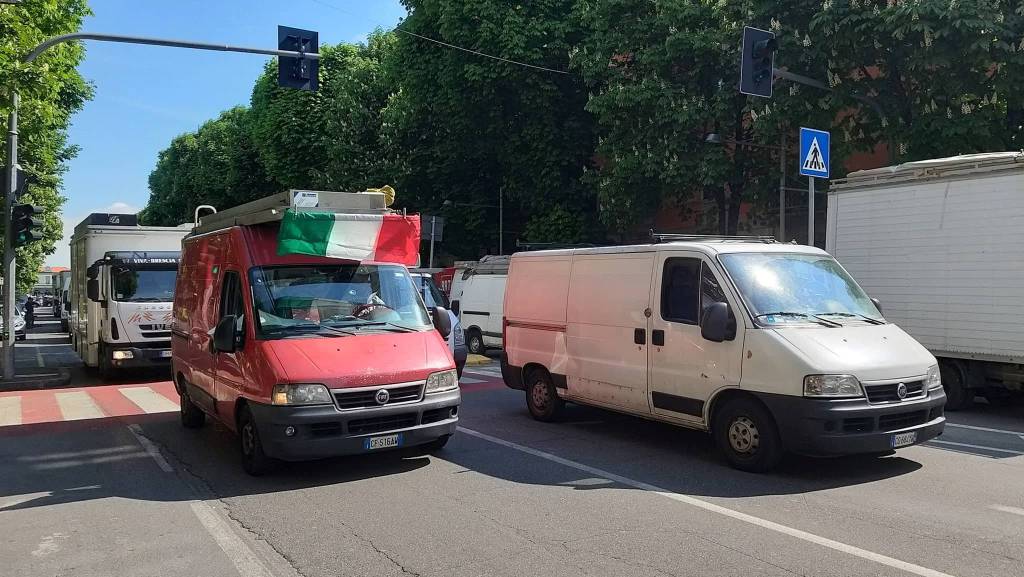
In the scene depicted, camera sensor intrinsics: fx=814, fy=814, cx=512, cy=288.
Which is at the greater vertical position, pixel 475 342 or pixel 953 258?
pixel 953 258

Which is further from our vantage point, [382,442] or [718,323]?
[718,323]

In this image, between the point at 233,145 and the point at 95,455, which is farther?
the point at 233,145

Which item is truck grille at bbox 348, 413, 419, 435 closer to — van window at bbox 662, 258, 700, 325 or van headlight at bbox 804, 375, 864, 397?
van window at bbox 662, 258, 700, 325

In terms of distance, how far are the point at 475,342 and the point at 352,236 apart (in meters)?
14.1

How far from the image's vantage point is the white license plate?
7.09 meters

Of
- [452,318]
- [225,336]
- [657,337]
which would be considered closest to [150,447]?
[225,336]

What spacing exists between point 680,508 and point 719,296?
92.8 inches

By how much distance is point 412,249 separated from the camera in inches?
333

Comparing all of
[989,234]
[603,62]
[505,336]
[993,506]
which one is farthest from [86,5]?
[993,506]

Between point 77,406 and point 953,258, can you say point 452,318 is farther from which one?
point 953,258

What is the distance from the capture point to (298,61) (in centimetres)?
1485

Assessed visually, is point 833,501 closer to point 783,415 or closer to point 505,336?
point 783,415

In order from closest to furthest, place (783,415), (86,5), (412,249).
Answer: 1. (783,415)
2. (412,249)
3. (86,5)

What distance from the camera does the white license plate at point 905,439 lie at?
7.09 meters
